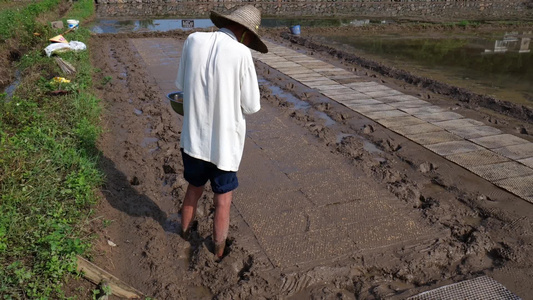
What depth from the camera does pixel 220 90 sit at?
2584mm

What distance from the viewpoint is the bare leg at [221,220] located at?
9.57ft

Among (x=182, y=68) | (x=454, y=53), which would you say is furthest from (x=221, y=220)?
(x=454, y=53)

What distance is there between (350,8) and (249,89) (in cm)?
2458

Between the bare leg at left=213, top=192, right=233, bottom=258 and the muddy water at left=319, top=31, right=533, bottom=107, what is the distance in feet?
21.7

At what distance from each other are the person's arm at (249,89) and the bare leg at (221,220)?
0.65m

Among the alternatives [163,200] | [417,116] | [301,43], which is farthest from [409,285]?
[301,43]

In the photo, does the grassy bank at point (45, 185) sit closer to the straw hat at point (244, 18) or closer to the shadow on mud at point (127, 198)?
the shadow on mud at point (127, 198)

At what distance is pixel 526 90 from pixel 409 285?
23.1 feet

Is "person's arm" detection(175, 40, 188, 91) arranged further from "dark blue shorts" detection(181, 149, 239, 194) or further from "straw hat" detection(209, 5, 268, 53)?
"dark blue shorts" detection(181, 149, 239, 194)

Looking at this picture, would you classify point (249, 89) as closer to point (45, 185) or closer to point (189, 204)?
point (189, 204)

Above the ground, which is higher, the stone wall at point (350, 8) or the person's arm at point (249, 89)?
the stone wall at point (350, 8)

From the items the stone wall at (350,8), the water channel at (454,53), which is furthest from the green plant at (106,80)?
the stone wall at (350,8)

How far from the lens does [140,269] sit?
3035 millimetres

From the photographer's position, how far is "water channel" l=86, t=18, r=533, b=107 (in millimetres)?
8773
